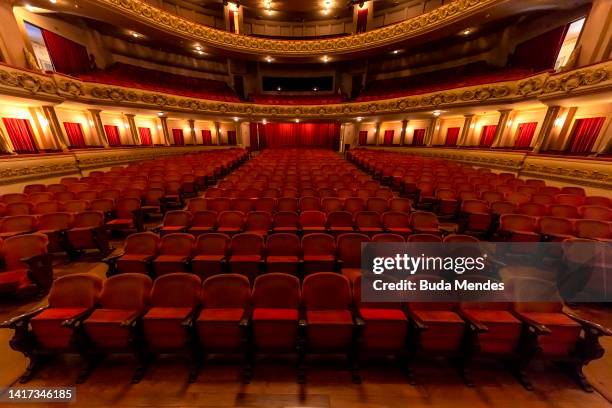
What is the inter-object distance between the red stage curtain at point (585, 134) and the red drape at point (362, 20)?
1175 cm

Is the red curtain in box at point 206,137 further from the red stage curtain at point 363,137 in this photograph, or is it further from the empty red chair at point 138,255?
the empty red chair at point 138,255

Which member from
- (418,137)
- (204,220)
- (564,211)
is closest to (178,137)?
(204,220)

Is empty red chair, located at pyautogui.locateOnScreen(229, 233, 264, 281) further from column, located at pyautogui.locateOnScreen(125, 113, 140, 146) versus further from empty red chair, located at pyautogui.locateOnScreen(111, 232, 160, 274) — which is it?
column, located at pyautogui.locateOnScreen(125, 113, 140, 146)

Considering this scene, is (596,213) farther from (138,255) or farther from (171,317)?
(138,255)

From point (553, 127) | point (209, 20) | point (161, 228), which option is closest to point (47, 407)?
point (161, 228)

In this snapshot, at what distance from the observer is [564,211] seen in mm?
4008

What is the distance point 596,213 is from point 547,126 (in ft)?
19.3

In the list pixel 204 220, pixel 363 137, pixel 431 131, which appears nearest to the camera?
pixel 204 220

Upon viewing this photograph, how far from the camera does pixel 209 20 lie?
642 inches

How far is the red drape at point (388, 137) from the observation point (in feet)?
55.1

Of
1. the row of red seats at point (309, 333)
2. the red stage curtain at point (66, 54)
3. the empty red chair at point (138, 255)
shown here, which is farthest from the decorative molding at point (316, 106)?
the row of red seats at point (309, 333)

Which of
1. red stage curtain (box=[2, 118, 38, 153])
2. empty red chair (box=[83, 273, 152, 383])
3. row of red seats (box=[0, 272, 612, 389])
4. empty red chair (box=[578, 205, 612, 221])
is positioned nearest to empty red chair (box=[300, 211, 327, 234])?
row of red seats (box=[0, 272, 612, 389])

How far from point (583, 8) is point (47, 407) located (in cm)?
1593

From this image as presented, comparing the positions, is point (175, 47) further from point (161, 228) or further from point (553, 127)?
point (553, 127)
